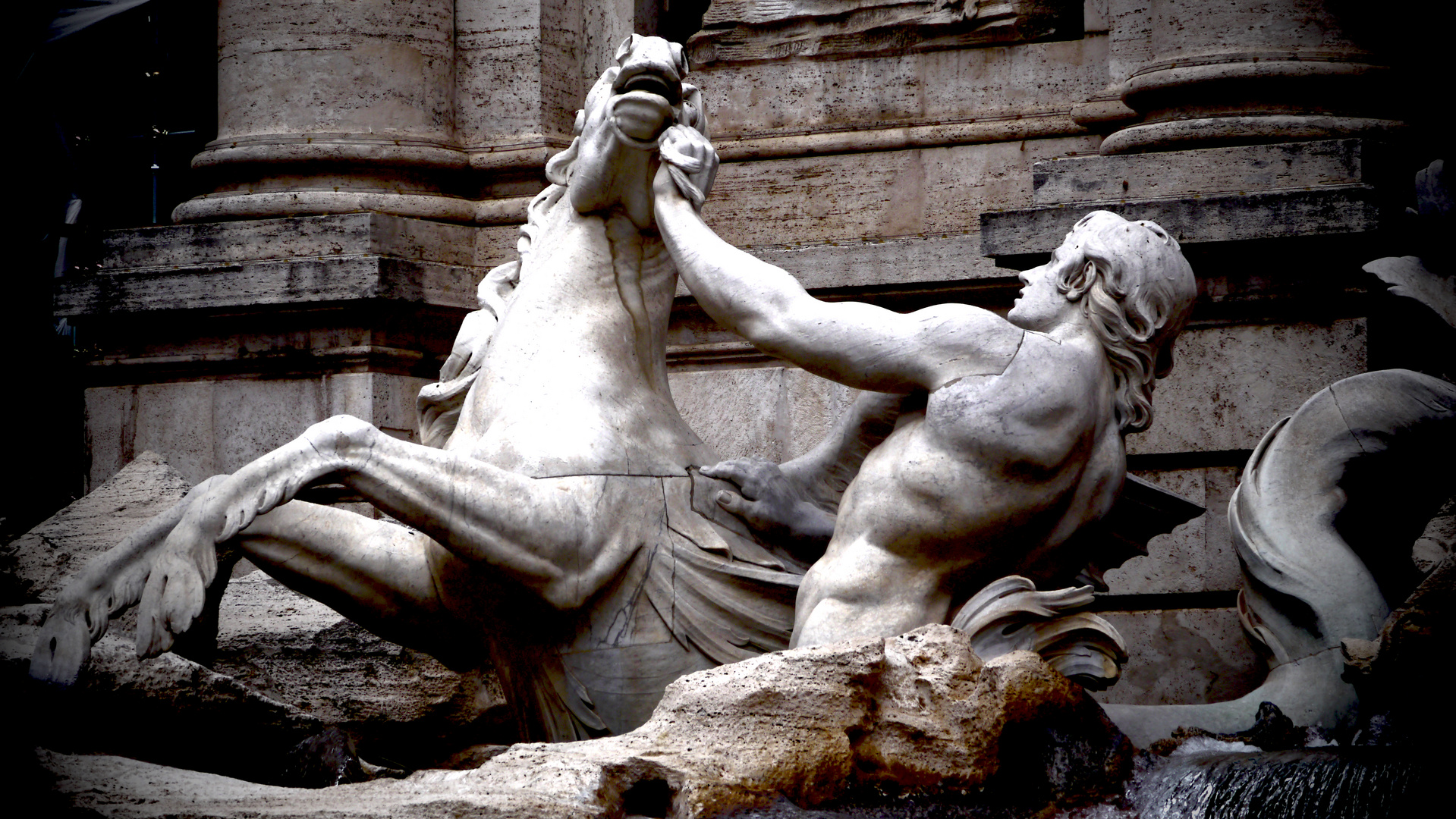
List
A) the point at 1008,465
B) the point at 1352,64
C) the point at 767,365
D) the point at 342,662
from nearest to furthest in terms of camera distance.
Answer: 1. the point at 1008,465
2. the point at 342,662
3. the point at 1352,64
4. the point at 767,365

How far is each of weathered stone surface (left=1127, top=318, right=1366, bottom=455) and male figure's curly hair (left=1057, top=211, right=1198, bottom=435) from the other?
141 centimetres

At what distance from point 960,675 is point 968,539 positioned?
0.67 meters

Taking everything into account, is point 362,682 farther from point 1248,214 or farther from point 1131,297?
point 1248,214

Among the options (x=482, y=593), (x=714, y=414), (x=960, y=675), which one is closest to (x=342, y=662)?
(x=482, y=593)

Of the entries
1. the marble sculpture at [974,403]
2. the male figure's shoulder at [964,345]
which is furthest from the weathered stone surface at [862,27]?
the male figure's shoulder at [964,345]

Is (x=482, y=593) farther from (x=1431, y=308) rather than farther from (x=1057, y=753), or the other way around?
(x=1431, y=308)

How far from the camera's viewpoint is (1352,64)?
7.02m

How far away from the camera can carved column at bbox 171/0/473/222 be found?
325 inches

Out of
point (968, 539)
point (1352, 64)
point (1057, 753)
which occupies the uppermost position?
point (1352, 64)

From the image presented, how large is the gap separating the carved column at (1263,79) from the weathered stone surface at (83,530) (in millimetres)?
3474

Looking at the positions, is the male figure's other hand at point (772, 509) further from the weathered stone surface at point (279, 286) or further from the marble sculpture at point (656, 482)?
the weathered stone surface at point (279, 286)

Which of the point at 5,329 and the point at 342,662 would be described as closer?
the point at 342,662

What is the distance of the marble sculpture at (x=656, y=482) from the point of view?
5.05 m

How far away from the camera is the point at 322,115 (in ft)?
27.2
